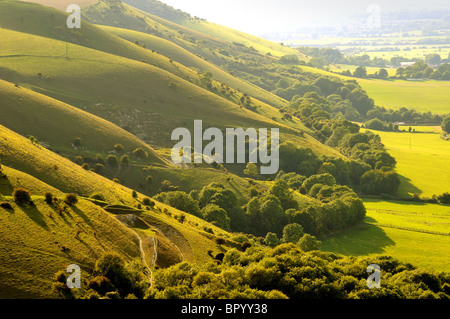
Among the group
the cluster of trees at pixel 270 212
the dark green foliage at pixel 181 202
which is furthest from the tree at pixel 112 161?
the dark green foliage at pixel 181 202

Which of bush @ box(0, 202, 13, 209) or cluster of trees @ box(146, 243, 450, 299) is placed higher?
bush @ box(0, 202, 13, 209)

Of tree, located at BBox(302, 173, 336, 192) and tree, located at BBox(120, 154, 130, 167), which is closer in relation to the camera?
tree, located at BBox(120, 154, 130, 167)

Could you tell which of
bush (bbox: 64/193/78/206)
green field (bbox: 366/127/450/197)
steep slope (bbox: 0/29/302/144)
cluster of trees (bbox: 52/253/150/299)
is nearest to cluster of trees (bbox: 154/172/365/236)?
bush (bbox: 64/193/78/206)

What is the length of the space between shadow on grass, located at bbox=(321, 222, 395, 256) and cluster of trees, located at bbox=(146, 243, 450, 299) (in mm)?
32760

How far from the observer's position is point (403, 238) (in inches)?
3821

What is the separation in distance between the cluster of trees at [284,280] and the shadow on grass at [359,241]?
32.8m

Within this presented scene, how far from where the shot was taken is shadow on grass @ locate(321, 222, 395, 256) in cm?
9112

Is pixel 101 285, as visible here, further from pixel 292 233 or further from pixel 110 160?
pixel 110 160

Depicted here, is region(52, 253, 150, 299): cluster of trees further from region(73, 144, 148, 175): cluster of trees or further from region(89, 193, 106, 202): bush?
region(73, 144, 148, 175): cluster of trees

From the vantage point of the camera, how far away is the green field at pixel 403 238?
3430 inches

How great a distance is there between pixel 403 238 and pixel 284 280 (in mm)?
62716

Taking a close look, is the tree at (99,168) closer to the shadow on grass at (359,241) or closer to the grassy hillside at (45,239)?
the grassy hillside at (45,239)

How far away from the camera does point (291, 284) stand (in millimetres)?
46875
